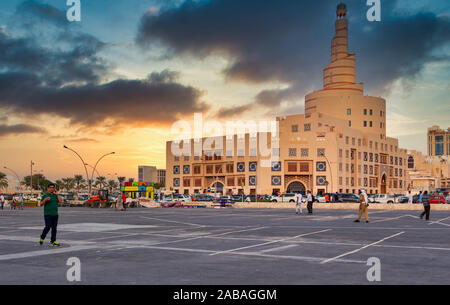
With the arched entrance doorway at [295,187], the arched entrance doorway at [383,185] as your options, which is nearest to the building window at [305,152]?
the arched entrance doorway at [295,187]

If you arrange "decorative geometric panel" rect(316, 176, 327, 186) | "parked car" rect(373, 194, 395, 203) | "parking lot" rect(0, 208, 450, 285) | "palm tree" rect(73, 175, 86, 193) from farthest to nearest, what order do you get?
"palm tree" rect(73, 175, 86, 193), "decorative geometric panel" rect(316, 176, 327, 186), "parked car" rect(373, 194, 395, 203), "parking lot" rect(0, 208, 450, 285)

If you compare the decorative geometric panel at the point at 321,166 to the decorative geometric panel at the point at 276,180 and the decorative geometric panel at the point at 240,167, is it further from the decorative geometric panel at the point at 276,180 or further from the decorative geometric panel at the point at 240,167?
the decorative geometric panel at the point at 240,167

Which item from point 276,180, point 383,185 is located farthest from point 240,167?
point 383,185

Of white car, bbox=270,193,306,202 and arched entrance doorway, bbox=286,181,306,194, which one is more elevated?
arched entrance doorway, bbox=286,181,306,194

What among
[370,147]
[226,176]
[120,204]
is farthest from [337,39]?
[120,204]

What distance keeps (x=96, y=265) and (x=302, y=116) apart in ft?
333

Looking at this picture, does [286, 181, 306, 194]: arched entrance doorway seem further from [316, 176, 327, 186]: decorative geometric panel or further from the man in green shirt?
the man in green shirt

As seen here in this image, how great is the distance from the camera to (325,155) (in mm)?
107062

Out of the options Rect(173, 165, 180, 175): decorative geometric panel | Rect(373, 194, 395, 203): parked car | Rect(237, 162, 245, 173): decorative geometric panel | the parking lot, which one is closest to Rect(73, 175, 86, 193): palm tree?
Rect(173, 165, 180, 175): decorative geometric panel

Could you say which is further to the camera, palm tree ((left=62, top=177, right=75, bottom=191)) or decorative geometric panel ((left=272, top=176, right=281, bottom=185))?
palm tree ((left=62, top=177, right=75, bottom=191))

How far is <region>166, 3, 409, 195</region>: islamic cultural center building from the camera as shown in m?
108

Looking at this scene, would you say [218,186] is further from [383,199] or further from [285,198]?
[383,199]

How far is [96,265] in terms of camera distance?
417 inches

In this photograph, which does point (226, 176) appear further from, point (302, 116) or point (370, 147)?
point (370, 147)
